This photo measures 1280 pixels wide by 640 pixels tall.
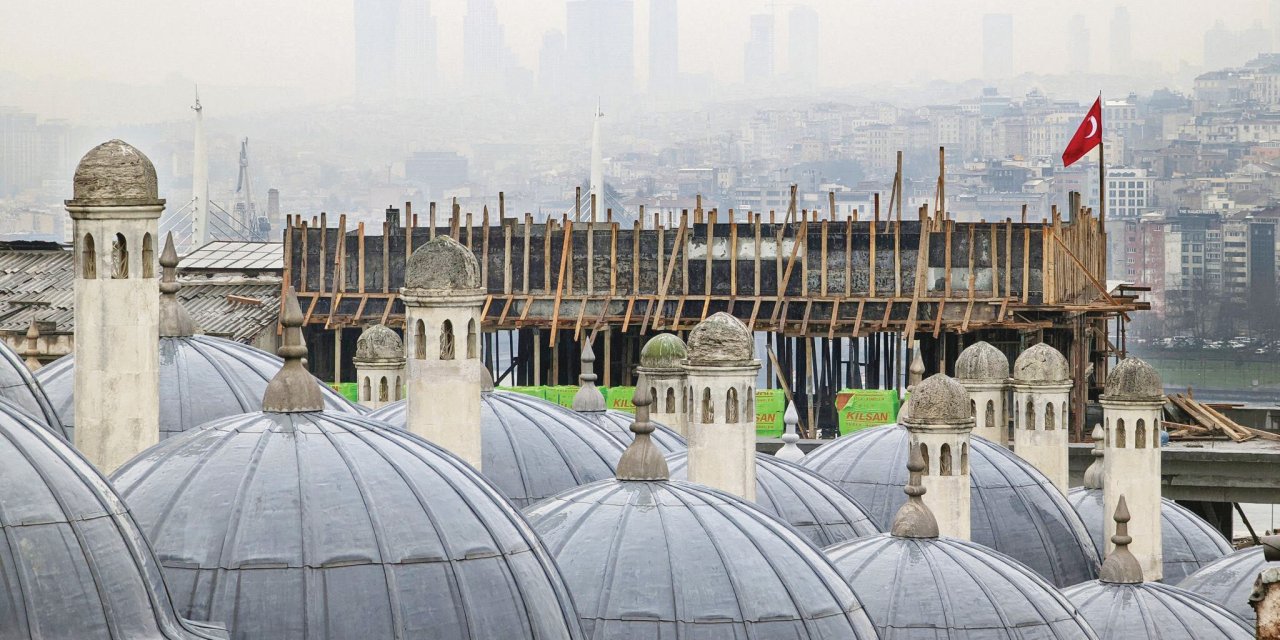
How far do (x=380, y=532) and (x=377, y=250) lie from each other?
208ft

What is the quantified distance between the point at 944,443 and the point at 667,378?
6505 mm

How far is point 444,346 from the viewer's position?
2986 cm

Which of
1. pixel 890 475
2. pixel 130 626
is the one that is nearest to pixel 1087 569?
pixel 890 475

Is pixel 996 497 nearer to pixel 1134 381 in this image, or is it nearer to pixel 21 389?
pixel 1134 381

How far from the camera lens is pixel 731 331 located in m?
33.1

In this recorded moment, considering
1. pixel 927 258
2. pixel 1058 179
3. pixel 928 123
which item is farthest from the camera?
pixel 928 123

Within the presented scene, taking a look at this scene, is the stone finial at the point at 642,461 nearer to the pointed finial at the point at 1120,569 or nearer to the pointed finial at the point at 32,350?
the pointed finial at the point at 1120,569

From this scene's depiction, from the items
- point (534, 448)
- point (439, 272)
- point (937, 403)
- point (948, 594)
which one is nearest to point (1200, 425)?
point (937, 403)

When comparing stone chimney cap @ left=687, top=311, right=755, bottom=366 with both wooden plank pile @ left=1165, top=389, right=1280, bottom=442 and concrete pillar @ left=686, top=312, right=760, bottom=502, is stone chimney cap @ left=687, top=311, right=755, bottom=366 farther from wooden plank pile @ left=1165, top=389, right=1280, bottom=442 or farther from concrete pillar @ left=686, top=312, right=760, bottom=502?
wooden plank pile @ left=1165, top=389, right=1280, bottom=442

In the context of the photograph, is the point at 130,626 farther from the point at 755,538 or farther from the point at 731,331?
the point at 731,331

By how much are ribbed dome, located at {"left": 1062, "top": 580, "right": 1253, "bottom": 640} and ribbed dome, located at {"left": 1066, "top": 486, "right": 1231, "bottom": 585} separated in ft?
35.4

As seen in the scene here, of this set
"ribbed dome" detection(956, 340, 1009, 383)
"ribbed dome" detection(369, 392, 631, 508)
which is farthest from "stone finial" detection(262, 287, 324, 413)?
"ribbed dome" detection(956, 340, 1009, 383)

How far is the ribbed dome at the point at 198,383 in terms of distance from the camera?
117 ft

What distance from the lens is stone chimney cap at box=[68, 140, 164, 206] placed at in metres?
25.1
